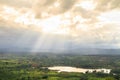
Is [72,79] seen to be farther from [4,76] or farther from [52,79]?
[4,76]

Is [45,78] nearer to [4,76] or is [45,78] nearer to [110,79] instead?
[4,76]

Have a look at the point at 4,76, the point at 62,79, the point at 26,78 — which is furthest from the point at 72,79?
the point at 4,76

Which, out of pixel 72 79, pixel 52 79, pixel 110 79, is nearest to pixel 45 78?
pixel 52 79

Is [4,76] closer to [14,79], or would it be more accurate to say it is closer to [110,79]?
[14,79]

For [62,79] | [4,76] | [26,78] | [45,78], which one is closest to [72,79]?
[62,79]

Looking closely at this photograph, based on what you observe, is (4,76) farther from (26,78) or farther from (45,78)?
(45,78)

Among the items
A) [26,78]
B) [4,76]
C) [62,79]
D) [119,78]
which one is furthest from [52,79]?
[119,78]
